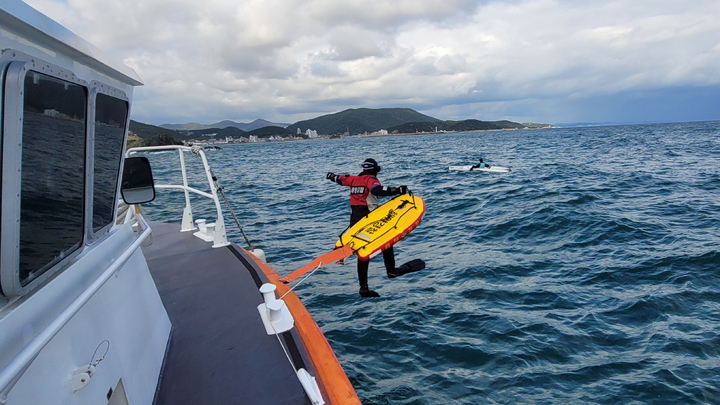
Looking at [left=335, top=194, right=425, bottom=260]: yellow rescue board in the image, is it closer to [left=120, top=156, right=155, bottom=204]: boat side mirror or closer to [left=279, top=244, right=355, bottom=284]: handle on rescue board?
[left=279, top=244, right=355, bottom=284]: handle on rescue board

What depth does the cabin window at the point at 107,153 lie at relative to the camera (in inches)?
106

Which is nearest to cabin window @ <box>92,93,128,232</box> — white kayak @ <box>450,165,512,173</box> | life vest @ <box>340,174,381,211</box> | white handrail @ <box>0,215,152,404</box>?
white handrail @ <box>0,215,152,404</box>

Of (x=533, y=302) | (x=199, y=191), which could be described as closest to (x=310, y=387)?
(x=199, y=191)

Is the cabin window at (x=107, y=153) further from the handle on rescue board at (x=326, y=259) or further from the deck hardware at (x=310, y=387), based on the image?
the handle on rescue board at (x=326, y=259)

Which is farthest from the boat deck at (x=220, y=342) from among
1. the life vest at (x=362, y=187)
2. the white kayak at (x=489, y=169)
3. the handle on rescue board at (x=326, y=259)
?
the white kayak at (x=489, y=169)

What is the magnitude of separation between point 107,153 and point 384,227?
3457 millimetres

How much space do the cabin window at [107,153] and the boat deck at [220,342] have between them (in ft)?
4.81

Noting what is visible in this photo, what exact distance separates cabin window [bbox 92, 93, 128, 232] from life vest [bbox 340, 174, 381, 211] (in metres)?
3.34

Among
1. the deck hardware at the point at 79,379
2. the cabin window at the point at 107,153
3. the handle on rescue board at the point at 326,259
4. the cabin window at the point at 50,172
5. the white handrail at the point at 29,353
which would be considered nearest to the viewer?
the white handrail at the point at 29,353

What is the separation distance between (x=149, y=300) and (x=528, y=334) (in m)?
5.00

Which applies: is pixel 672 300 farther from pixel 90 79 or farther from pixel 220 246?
pixel 90 79

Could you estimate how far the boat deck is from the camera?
3.29 m

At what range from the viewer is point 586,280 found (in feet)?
25.5

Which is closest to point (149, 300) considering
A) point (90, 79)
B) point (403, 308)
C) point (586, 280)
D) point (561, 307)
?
point (90, 79)
